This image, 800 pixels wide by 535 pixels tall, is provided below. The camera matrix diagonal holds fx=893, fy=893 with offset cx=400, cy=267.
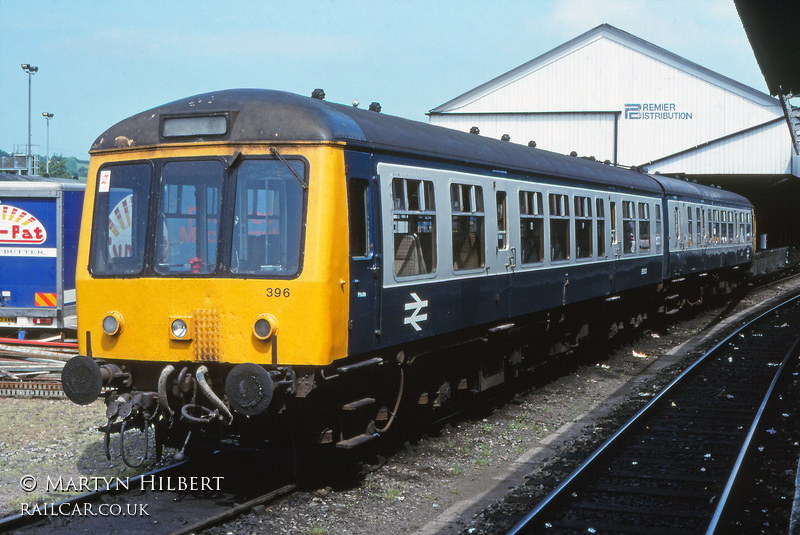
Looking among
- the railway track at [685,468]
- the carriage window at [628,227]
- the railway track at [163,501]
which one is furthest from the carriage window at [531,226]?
the railway track at [163,501]

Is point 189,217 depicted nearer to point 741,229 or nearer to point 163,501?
point 163,501

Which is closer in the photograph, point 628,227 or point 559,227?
point 559,227

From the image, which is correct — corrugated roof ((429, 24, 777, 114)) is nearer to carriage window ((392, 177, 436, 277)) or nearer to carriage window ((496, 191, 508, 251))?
carriage window ((496, 191, 508, 251))

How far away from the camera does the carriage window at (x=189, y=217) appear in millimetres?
6883

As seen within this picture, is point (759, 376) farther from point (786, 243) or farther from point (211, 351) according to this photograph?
point (786, 243)

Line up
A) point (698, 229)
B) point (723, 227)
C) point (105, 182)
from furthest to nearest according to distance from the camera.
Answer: point (723, 227) < point (698, 229) < point (105, 182)

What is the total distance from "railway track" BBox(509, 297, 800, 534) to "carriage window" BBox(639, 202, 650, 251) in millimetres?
3265

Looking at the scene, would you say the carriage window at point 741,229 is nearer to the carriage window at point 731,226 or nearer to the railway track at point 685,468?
the carriage window at point 731,226

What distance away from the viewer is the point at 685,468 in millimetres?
8297

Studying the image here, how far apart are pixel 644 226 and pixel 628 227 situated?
128 centimetres

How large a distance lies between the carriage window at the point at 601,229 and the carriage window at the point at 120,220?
812cm

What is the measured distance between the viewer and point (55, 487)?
7293 mm

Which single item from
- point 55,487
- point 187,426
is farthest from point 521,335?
point 55,487

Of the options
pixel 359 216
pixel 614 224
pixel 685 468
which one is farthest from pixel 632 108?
pixel 359 216
